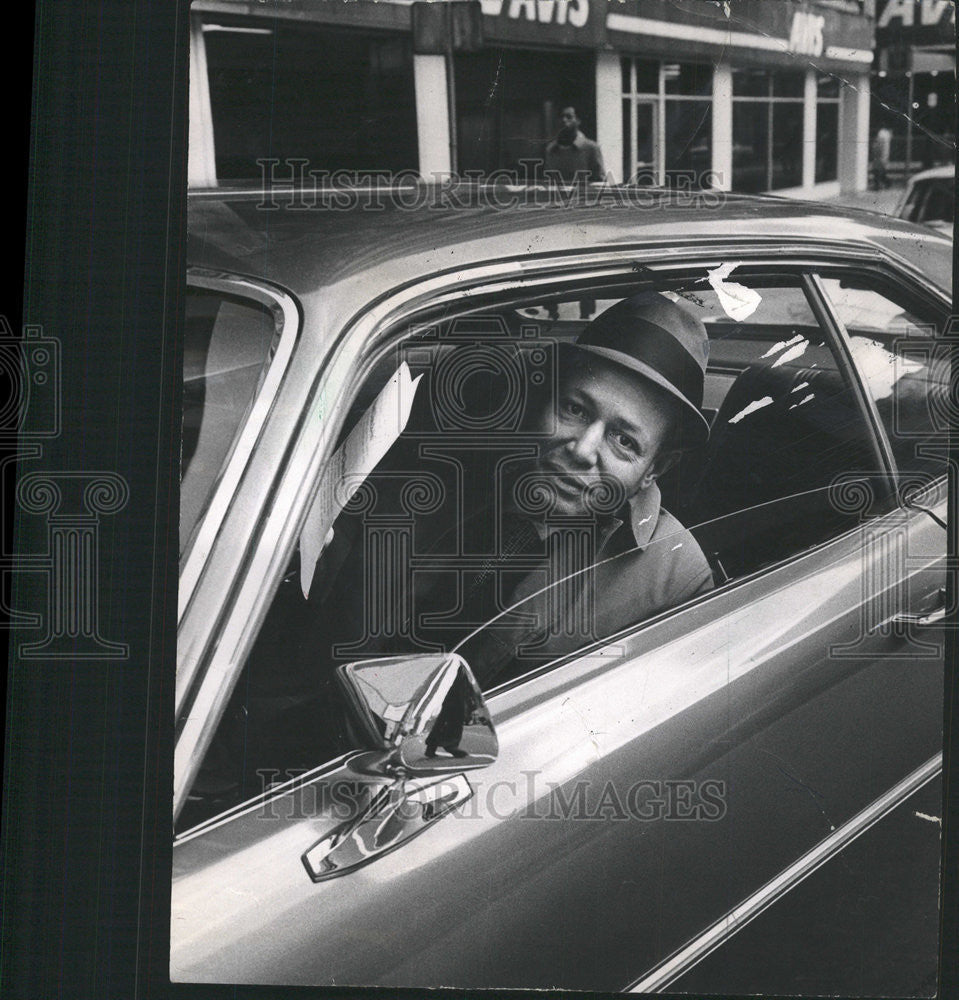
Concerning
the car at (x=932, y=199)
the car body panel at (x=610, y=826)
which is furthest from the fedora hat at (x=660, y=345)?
the car at (x=932, y=199)

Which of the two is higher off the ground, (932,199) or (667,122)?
(667,122)

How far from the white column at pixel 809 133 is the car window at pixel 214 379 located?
101 centimetres

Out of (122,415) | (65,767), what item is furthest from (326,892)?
(122,415)

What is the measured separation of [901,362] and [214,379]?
1.25 metres

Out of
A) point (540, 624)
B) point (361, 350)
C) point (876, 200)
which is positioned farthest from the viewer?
point (876, 200)

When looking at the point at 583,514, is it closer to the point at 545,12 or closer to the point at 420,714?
the point at 420,714

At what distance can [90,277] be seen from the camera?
2.04 metres

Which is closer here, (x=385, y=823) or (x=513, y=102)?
(x=385, y=823)

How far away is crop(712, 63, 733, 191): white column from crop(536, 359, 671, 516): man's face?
420 mm

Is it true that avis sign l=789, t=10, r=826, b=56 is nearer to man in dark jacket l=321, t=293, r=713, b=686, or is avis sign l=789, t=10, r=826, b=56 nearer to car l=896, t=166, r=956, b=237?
car l=896, t=166, r=956, b=237

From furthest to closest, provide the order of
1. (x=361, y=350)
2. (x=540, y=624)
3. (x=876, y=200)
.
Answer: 1. (x=876, y=200)
2. (x=540, y=624)
3. (x=361, y=350)

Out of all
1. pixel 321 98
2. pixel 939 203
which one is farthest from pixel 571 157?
pixel 939 203

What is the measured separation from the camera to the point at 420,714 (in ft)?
5.97

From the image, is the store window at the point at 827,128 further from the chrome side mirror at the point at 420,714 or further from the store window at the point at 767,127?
the chrome side mirror at the point at 420,714
